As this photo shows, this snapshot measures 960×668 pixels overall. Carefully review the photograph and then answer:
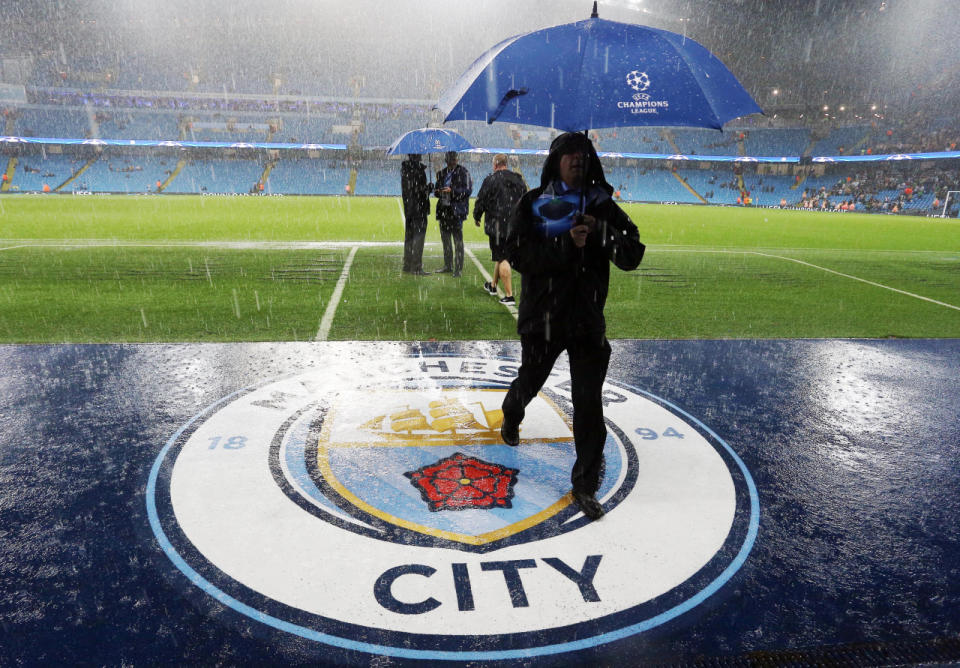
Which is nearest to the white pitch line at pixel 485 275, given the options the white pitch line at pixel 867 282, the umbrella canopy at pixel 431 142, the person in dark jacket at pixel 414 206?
the person in dark jacket at pixel 414 206

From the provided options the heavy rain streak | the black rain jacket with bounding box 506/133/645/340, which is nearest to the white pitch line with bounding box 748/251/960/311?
the black rain jacket with bounding box 506/133/645/340

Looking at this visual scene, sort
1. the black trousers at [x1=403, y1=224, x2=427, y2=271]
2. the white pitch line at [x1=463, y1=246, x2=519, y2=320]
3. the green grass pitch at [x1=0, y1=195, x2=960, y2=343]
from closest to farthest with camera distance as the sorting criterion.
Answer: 1. the green grass pitch at [x1=0, y1=195, x2=960, y2=343]
2. the white pitch line at [x1=463, y1=246, x2=519, y2=320]
3. the black trousers at [x1=403, y1=224, x2=427, y2=271]

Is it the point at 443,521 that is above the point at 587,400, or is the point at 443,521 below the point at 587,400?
below

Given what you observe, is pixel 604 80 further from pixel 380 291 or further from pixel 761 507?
pixel 380 291

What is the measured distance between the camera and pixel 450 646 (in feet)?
7.03

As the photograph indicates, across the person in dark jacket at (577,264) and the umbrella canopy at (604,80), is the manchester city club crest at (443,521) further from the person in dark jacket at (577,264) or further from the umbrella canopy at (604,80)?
the umbrella canopy at (604,80)

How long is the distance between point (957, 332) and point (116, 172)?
5851 cm

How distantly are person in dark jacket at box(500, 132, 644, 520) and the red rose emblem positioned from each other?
414 millimetres

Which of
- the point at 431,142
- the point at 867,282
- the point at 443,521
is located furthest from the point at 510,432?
the point at 867,282

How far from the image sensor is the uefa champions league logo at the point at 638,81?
9.96 feet

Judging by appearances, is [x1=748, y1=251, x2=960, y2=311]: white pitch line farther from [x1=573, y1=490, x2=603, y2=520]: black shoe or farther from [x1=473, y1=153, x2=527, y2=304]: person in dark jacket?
[x1=573, y1=490, x2=603, y2=520]: black shoe

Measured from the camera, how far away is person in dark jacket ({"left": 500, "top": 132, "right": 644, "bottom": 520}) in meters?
2.89

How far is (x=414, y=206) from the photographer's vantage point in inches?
384

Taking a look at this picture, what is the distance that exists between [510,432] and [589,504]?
85cm
